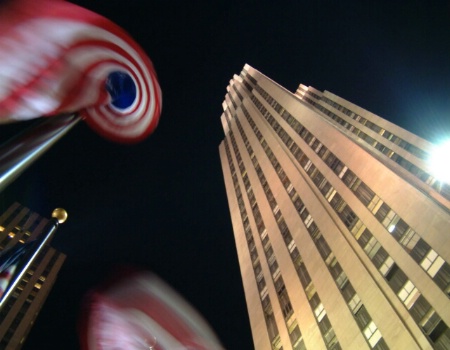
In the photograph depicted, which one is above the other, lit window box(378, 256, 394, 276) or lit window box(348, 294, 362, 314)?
lit window box(378, 256, 394, 276)

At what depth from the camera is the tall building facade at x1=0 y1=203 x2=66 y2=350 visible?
→ 53.2m

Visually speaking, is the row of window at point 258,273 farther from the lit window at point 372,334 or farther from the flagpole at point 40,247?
the flagpole at point 40,247

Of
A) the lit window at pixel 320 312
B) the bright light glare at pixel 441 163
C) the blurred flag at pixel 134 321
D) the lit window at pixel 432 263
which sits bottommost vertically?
the lit window at pixel 320 312

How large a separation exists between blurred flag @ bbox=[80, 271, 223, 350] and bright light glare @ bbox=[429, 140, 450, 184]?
137 ft

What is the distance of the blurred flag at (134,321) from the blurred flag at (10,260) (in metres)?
3.01

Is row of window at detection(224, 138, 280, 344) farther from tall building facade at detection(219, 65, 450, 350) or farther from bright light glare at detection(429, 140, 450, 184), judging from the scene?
bright light glare at detection(429, 140, 450, 184)

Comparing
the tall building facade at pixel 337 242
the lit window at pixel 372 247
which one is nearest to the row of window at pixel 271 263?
the tall building facade at pixel 337 242

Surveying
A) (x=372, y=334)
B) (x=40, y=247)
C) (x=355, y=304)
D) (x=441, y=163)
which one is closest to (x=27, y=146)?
(x=40, y=247)

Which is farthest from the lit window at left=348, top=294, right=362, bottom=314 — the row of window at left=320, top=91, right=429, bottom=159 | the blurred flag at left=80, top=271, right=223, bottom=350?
the row of window at left=320, top=91, right=429, bottom=159

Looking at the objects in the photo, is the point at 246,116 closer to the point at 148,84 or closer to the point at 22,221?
the point at 22,221

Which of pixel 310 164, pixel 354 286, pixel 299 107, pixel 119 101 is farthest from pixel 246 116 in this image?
pixel 119 101

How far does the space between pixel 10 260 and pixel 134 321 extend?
Answer: 18.2ft

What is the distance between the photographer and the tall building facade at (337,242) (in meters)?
20.6

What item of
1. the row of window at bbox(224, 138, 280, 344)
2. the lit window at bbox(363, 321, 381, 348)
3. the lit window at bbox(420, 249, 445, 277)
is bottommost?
the row of window at bbox(224, 138, 280, 344)
